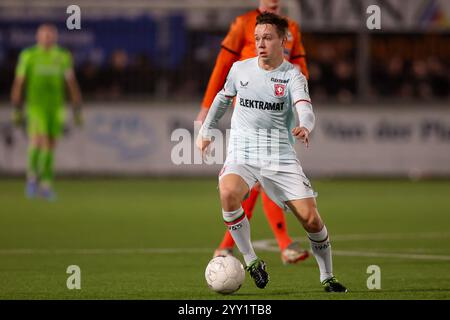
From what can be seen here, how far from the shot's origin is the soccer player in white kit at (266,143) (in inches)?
325

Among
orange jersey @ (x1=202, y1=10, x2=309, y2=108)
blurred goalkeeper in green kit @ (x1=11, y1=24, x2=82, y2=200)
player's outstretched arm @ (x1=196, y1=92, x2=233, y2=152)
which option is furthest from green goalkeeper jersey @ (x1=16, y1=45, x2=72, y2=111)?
player's outstretched arm @ (x1=196, y1=92, x2=233, y2=152)

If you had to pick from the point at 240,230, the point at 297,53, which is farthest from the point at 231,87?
the point at 297,53

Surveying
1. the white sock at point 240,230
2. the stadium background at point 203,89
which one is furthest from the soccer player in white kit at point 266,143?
the stadium background at point 203,89

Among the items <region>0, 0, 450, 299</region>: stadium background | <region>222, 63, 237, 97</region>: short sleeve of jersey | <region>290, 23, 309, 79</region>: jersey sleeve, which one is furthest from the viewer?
<region>0, 0, 450, 299</region>: stadium background

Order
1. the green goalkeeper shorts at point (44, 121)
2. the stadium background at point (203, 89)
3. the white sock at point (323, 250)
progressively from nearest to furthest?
the white sock at point (323, 250)
the green goalkeeper shorts at point (44, 121)
the stadium background at point (203, 89)

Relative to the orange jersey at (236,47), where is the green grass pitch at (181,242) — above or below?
below

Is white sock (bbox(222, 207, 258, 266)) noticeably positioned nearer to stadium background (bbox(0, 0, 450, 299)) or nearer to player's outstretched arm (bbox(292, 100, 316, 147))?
player's outstretched arm (bbox(292, 100, 316, 147))

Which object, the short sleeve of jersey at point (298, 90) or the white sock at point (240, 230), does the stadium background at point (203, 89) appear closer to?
the white sock at point (240, 230)

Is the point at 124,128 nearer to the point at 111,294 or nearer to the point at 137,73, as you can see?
the point at 137,73

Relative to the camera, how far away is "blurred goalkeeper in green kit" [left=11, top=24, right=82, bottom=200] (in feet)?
60.0

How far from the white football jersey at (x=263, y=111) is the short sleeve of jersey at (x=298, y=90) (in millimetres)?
10
